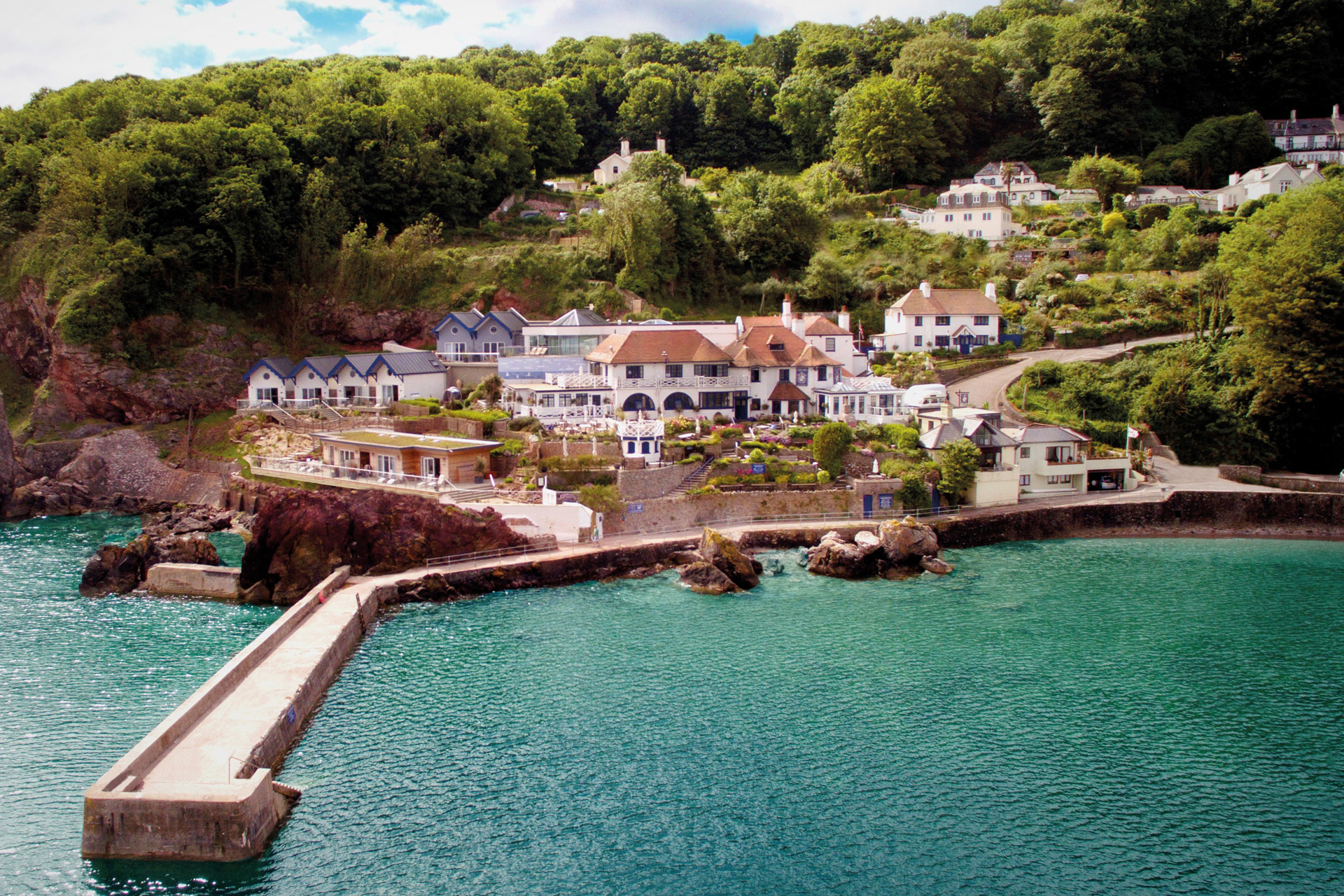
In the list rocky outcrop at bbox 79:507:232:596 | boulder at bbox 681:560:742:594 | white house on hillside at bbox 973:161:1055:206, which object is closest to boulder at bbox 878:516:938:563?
boulder at bbox 681:560:742:594

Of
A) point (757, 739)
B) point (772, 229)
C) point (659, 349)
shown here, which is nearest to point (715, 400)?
point (659, 349)

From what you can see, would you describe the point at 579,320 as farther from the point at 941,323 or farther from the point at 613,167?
the point at 613,167

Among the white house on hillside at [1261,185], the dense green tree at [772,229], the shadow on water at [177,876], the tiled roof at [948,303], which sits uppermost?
the white house on hillside at [1261,185]

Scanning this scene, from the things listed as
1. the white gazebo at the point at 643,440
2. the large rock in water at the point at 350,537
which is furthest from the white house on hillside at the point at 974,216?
the large rock in water at the point at 350,537

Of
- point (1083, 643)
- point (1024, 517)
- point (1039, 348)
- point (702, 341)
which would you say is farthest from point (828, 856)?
point (1039, 348)

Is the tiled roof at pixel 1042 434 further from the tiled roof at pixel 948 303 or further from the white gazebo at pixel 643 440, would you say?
the white gazebo at pixel 643 440

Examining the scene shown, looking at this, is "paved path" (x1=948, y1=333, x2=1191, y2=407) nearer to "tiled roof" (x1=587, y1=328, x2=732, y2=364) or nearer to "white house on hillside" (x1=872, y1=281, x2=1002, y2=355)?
"white house on hillside" (x1=872, y1=281, x2=1002, y2=355)

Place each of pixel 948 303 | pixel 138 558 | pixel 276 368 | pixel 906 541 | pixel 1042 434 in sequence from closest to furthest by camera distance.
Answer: pixel 138 558
pixel 906 541
pixel 1042 434
pixel 276 368
pixel 948 303
